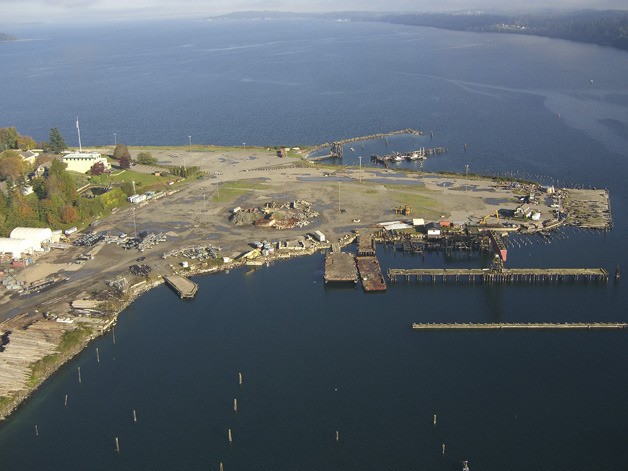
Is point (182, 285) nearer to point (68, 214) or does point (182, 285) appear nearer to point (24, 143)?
point (68, 214)

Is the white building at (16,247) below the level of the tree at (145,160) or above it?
below

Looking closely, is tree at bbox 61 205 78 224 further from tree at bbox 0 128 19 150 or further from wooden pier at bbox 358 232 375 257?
tree at bbox 0 128 19 150

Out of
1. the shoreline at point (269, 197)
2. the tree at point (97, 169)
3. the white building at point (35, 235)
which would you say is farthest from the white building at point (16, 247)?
the tree at point (97, 169)

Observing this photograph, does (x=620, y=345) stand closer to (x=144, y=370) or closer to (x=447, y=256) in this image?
(x=447, y=256)

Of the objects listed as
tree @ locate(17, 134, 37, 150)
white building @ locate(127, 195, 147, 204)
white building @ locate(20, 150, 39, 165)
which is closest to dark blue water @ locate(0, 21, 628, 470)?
white building @ locate(127, 195, 147, 204)

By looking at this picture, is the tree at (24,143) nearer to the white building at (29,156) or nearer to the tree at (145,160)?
the white building at (29,156)

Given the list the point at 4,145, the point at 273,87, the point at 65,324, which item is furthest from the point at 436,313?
the point at 273,87
